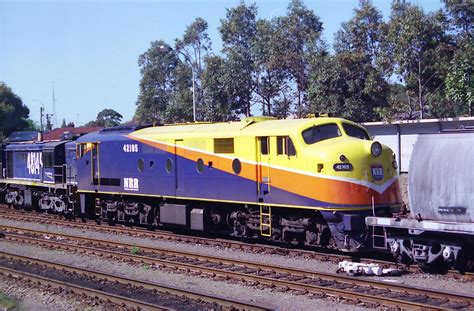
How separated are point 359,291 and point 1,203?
2855 cm

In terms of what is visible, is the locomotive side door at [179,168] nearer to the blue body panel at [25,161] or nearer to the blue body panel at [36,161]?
the blue body panel at [36,161]

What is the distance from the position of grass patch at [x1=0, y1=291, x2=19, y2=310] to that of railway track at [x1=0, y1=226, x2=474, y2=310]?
11.8ft

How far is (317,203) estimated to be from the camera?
1365cm

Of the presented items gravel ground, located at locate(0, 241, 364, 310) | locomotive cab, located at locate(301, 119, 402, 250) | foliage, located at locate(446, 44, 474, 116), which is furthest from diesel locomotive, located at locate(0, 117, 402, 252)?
foliage, located at locate(446, 44, 474, 116)

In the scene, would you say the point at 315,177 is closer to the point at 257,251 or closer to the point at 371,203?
the point at 371,203

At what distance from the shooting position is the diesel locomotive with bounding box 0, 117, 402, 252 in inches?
527

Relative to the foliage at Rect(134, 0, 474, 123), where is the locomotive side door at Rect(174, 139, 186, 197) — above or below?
below

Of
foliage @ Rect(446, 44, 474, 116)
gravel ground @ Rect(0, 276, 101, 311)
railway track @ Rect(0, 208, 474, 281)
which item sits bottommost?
gravel ground @ Rect(0, 276, 101, 311)

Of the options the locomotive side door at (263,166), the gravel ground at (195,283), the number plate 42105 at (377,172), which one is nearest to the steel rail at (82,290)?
the gravel ground at (195,283)

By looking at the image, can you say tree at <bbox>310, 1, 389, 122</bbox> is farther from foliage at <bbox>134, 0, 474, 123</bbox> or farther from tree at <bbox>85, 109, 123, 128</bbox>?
tree at <bbox>85, 109, 123, 128</bbox>

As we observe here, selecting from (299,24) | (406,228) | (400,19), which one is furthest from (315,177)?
(299,24)

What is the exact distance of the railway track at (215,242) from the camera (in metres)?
12.6

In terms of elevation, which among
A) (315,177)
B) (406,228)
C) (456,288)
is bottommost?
(456,288)

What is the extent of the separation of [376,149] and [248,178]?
3546 mm
